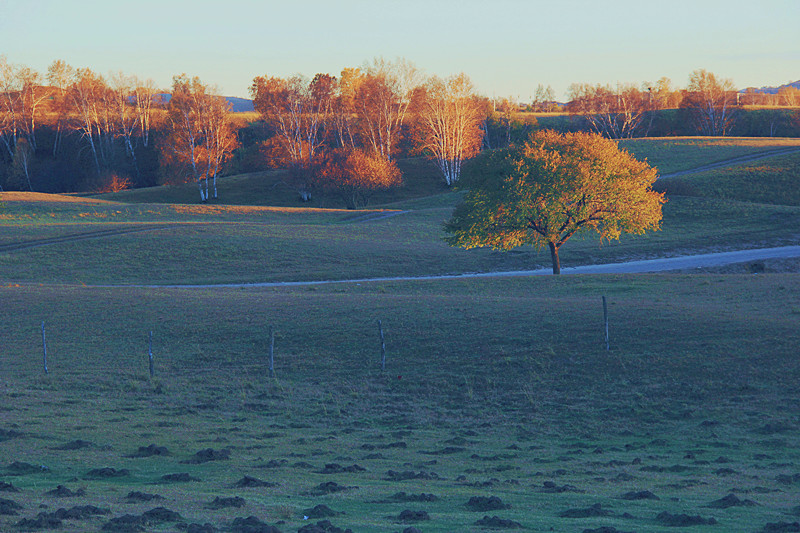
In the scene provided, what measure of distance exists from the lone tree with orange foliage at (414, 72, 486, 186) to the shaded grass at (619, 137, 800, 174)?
71.1 feet

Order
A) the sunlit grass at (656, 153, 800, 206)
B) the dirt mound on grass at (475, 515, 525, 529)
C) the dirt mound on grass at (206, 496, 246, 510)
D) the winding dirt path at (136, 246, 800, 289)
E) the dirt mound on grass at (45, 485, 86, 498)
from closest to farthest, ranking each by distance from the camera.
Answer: the dirt mound on grass at (475, 515, 525, 529) < the dirt mound on grass at (206, 496, 246, 510) < the dirt mound on grass at (45, 485, 86, 498) < the winding dirt path at (136, 246, 800, 289) < the sunlit grass at (656, 153, 800, 206)

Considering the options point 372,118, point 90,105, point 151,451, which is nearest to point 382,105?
point 372,118

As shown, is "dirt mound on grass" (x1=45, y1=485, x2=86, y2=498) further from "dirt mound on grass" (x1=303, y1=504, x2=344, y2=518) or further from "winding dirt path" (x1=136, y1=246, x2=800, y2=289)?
"winding dirt path" (x1=136, y1=246, x2=800, y2=289)

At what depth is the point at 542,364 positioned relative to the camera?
2281cm

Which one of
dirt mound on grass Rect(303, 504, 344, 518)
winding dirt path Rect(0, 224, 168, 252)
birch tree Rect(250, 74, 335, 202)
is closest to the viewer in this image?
dirt mound on grass Rect(303, 504, 344, 518)

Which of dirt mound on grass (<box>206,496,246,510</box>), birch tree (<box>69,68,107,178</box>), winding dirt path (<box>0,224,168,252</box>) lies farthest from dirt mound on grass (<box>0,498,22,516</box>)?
birch tree (<box>69,68,107,178</box>)

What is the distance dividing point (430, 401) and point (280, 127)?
8797 cm

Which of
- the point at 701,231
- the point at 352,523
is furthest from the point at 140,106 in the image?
the point at 352,523

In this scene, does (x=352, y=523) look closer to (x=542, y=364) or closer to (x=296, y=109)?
(x=542, y=364)

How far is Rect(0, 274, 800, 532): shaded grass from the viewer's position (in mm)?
12305

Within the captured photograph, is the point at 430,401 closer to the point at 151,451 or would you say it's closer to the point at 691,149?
the point at 151,451

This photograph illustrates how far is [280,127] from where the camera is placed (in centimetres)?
10375

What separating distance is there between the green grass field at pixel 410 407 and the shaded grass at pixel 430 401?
3.4 inches

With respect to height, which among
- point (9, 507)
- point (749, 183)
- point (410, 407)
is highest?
point (749, 183)
